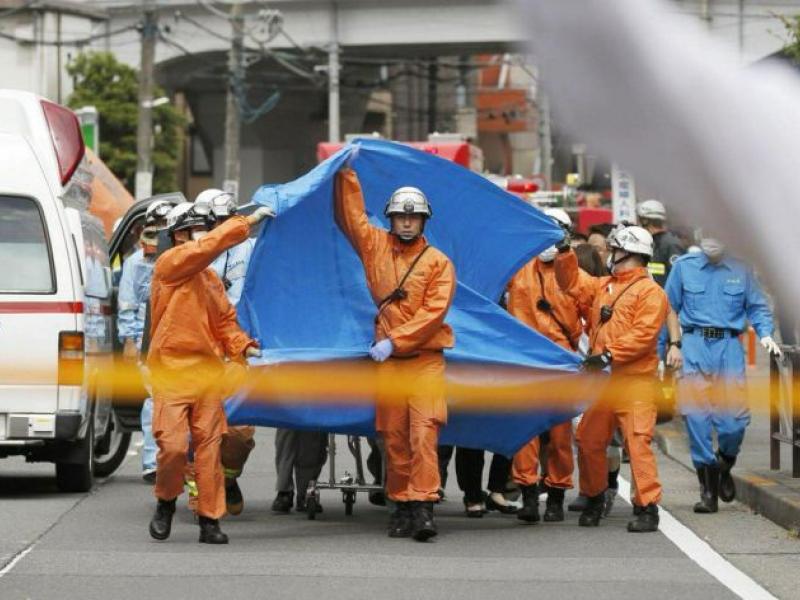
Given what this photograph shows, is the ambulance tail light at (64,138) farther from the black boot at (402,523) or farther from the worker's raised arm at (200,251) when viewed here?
the black boot at (402,523)

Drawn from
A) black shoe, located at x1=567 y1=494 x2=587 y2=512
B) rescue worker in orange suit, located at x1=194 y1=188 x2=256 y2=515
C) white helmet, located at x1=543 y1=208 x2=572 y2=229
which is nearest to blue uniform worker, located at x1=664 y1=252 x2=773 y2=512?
black shoe, located at x1=567 y1=494 x2=587 y2=512

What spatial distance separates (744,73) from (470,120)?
3624 inches


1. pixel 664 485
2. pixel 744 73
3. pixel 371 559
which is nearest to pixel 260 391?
pixel 371 559

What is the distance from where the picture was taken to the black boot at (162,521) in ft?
37.9

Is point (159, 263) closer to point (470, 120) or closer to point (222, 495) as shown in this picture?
point (222, 495)

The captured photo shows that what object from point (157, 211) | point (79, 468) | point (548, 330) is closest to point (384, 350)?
point (548, 330)

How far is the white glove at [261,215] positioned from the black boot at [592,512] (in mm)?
2739

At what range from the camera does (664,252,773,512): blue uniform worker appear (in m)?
13.0

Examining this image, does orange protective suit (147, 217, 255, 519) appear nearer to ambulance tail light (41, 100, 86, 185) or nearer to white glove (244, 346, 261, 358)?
white glove (244, 346, 261, 358)

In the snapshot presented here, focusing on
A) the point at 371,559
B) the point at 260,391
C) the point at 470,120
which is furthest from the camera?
the point at 470,120

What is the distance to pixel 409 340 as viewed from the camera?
11.7 metres

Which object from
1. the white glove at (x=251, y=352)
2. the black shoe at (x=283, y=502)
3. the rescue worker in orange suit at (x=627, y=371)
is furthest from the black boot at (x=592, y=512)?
the white glove at (x=251, y=352)

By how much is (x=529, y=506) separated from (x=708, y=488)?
1207 millimetres

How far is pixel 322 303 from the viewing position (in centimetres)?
1288
